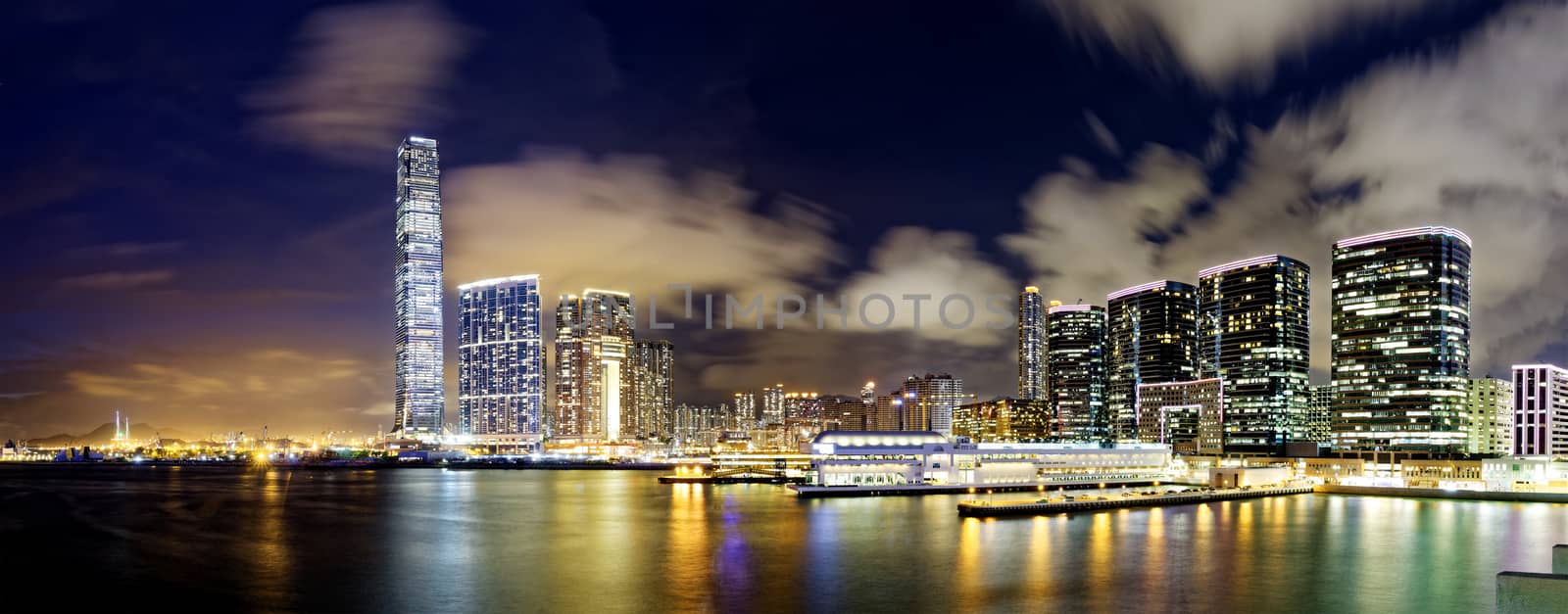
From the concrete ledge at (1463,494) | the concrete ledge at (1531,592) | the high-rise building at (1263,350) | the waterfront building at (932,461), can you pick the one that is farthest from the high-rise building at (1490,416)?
the concrete ledge at (1531,592)

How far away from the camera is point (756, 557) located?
45844mm

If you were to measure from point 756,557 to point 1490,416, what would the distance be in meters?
132

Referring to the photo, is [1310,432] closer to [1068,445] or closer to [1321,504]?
[1068,445]

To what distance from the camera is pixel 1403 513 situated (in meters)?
75.2

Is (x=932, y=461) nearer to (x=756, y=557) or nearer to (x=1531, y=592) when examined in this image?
(x=756, y=557)

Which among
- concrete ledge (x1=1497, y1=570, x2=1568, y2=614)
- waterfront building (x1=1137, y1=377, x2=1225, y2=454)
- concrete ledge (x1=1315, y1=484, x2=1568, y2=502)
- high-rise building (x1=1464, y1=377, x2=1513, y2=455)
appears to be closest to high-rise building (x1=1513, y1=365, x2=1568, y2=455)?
high-rise building (x1=1464, y1=377, x2=1513, y2=455)

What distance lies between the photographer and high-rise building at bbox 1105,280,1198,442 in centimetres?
18488

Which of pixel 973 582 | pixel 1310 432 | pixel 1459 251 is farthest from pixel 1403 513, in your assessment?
pixel 1310 432

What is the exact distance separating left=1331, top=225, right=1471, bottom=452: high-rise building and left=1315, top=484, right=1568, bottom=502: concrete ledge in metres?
36.5

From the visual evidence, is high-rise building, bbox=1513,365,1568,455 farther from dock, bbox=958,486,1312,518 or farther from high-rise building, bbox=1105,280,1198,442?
dock, bbox=958,486,1312,518

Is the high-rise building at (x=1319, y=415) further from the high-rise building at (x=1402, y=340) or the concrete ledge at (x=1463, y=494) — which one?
the concrete ledge at (x=1463, y=494)

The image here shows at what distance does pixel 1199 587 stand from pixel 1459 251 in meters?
118

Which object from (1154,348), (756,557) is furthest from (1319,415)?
(756,557)

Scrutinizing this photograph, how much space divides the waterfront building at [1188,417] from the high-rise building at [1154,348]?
6072 millimetres
